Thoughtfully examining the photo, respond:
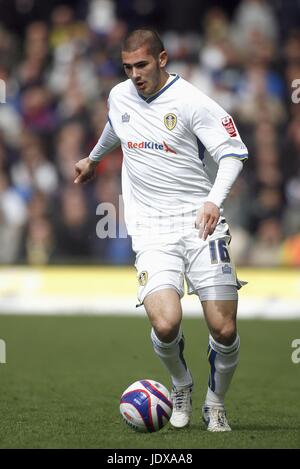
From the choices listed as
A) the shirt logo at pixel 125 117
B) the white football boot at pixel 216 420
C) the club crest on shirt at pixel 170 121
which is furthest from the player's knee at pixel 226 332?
the shirt logo at pixel 125 117

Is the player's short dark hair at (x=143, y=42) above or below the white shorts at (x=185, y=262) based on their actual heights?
above

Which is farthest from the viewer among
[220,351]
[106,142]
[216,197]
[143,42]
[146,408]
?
[106,142]

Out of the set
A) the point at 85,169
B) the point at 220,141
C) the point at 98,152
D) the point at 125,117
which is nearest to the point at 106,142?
the point at 98,152

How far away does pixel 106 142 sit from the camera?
7684 millimetres

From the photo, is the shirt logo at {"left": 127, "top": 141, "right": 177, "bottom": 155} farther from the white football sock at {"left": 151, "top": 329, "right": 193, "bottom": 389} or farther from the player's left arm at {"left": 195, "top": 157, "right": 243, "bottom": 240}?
the white football sock at {"left": 151, "top": 329, "right": 193, "bottom": 389}

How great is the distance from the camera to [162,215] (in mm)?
7230

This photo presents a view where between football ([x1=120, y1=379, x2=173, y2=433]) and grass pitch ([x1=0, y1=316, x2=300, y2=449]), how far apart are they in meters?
0.07

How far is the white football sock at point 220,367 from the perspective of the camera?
7.13m

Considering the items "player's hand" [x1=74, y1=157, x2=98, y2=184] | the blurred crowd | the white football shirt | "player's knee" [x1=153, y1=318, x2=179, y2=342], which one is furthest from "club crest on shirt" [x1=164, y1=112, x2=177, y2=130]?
the blurred crowd

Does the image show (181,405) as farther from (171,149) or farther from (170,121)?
(170,121)

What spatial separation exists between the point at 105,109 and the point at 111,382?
295 inches

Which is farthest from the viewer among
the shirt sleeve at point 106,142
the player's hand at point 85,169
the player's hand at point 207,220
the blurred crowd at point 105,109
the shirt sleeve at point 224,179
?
the blurred crowd at point 105,109

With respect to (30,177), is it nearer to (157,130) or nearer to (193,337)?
(193,337)

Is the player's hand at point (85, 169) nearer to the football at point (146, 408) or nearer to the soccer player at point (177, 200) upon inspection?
the soccer player at point (177, 200)
